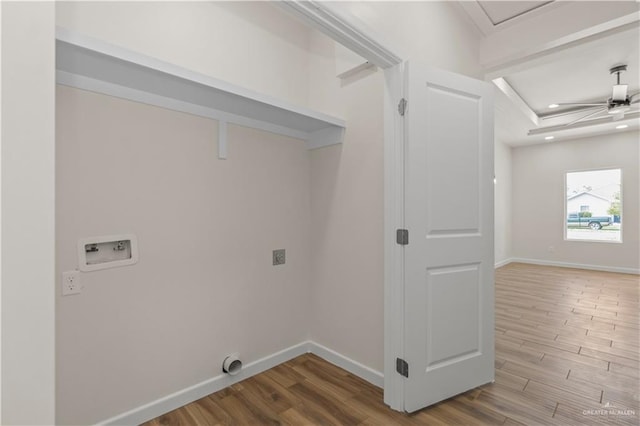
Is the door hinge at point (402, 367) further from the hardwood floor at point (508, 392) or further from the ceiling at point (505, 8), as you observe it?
the ceiling at point (505, 8)

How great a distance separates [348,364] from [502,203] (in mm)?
6277

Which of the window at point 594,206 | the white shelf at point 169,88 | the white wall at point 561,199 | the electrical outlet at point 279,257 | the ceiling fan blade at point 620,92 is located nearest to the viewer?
the white shelf at point 169,88

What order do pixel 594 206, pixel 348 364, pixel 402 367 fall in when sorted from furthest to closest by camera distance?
pixel 594 206
pixel 348 364
pixel 402 367

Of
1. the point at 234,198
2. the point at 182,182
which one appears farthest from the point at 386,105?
the point at 182,182

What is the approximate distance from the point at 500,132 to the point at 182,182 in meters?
6.41

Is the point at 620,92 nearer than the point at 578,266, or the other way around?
the point at 620,92

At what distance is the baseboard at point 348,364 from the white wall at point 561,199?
22.0 feet

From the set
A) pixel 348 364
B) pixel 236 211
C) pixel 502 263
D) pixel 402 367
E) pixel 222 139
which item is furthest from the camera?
pixel 502 263

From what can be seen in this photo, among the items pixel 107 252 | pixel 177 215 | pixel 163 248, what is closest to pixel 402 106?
pixel 177 215

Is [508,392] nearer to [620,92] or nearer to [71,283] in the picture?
[71,283]

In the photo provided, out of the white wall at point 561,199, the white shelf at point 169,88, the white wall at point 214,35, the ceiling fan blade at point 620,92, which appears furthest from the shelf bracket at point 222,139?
the white wall at point 561,199

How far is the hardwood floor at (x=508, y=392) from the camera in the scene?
1.79 metres

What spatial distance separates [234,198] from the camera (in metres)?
2.21

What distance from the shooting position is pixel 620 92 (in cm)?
373
